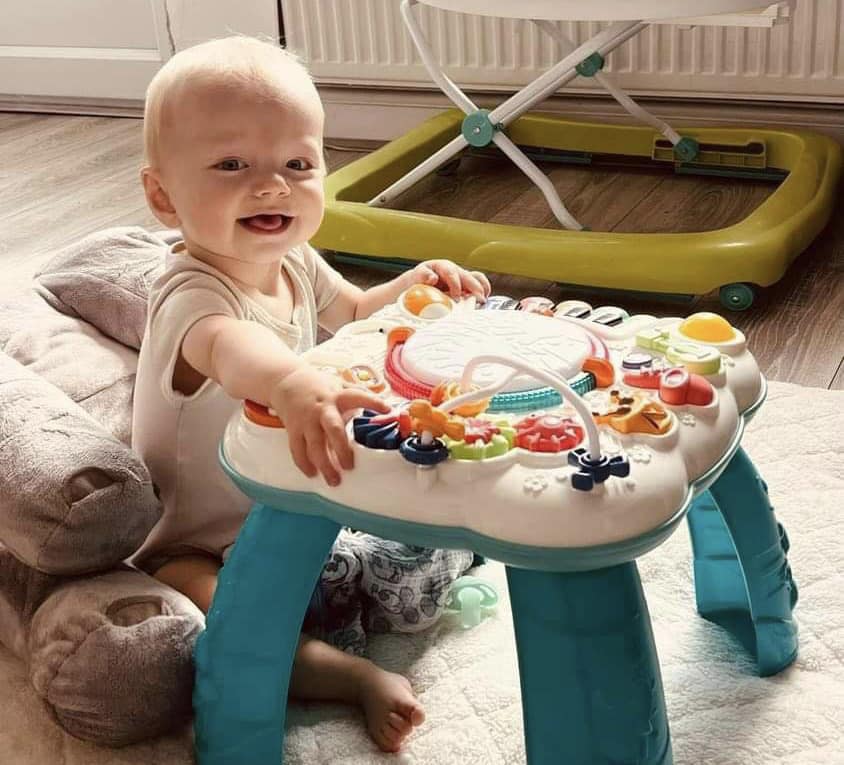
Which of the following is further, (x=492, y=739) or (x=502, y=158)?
(x=502, y=158)

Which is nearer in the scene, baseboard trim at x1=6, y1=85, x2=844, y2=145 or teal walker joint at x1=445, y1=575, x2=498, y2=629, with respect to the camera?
teal walker joint at x1=445, y1=575, x2=498, y2=629

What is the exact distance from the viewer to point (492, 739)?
1.03m

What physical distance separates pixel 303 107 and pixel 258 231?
11cm

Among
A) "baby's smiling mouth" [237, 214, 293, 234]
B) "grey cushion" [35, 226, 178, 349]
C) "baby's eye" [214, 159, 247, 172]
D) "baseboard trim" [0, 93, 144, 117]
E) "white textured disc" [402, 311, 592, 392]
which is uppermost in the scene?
"baby's eye" [214, 159, 247, 172]

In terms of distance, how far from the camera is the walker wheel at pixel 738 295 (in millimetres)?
1808

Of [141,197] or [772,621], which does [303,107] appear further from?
[141,197]

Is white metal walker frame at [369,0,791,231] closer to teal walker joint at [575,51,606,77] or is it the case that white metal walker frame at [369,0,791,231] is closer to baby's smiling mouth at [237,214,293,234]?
teal walker joint at [575,51,606,77]

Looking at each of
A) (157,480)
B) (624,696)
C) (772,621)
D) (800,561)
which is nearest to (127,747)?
(157,480)

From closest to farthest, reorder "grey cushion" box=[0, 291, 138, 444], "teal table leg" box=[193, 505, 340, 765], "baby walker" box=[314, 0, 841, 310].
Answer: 1. "teal table leg" box=[193, 505, 340, 765]
2. "grey cushion" box=[0, 291, 138, 444]
3. "baby walker" box=[314, 0, 841, 310]

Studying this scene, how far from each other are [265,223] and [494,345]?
254 mm

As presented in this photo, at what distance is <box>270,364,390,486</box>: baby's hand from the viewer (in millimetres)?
865

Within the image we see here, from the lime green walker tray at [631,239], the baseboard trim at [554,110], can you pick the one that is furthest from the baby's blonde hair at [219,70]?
the baseboard trim at [554,110]

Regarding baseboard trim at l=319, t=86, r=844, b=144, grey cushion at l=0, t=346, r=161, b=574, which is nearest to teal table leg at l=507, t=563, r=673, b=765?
grey cushion at l=0, t=346, r=161, b=574

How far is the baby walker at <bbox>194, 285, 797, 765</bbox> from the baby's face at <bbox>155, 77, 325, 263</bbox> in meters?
0.12
